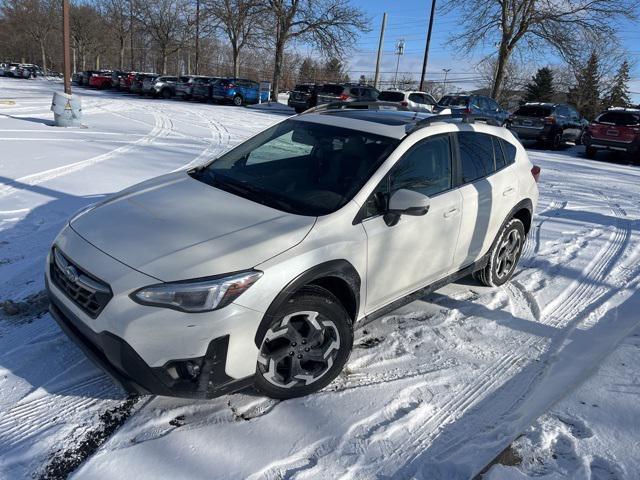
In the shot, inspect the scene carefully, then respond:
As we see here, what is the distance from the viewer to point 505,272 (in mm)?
4965

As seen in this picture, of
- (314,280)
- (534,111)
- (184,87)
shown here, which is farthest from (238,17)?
(314,280)

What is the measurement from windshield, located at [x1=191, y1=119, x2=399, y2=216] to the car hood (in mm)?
190

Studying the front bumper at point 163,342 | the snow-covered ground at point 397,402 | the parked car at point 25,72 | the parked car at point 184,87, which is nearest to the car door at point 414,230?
the snow-covered ground at point 397,402

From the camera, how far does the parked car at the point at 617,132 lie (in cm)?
1568

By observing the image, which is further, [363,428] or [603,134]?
[603,134]

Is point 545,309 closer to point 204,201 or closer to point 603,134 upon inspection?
point 204,201

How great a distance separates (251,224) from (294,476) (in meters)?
1.37

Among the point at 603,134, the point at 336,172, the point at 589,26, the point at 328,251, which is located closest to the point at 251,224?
the point at 328,251

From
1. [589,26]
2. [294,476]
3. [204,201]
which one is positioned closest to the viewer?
Result: [294,476]

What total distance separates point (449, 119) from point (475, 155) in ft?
1.32

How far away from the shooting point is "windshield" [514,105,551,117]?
1759 cm

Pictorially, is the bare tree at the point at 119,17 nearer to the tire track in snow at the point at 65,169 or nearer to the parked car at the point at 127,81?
the parked car at the point at 127,81

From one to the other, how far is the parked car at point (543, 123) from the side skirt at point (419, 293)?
49.2 feet

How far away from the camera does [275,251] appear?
2666 mm
